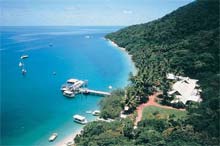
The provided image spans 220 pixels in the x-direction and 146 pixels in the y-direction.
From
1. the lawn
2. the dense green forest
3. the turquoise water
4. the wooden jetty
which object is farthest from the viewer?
the wooden jetty

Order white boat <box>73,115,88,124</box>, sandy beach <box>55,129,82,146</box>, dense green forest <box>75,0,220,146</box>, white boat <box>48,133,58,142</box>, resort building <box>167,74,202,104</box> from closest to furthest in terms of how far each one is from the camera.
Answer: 1. dense green forest <box>75,0,220,146</box>
2. sandy beach <box>55,129,82,146</box>
3. white boat <box>48,133,58,142</box>
4. white boat <box>73,115,88,124</box>
5. resort building <box>167,74,202,104</box>

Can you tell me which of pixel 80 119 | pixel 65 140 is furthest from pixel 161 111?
pixel 65 140

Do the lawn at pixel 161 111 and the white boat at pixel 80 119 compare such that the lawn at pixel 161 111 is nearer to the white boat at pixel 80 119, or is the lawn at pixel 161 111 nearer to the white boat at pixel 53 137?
the white boat at pixel 80 119

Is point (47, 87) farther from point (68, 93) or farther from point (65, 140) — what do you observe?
point (65, 140)

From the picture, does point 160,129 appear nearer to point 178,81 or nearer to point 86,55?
point 178,81

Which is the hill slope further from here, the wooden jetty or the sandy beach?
the sandy beach

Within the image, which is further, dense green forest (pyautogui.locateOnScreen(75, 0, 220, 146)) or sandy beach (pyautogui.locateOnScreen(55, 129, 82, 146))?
sandy beach (pyautogui.locateOnScreen(55, 129, 82, 146))

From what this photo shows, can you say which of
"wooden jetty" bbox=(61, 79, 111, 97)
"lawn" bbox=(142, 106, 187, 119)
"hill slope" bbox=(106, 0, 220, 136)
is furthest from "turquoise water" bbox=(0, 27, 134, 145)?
"lawn" bbox=(142, 106, 187, 119)
